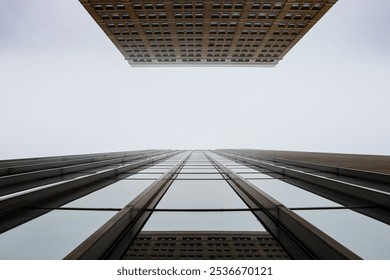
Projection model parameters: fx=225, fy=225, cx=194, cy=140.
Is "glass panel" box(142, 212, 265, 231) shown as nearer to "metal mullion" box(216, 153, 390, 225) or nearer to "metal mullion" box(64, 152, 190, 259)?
"metal mullion" box(64, 152, 190, 259)

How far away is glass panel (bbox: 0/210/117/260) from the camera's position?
13.1ft

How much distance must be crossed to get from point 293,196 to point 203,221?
11.2 ft

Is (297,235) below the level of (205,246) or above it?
above

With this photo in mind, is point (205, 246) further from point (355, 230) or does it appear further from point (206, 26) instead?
point (206, 26)

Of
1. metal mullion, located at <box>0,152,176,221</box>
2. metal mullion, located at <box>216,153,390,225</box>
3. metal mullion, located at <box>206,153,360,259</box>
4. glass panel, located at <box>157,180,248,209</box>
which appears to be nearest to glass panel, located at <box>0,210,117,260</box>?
metal mullion, located at <box>0,152,176,221</box>

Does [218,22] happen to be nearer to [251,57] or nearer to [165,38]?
[165,38]

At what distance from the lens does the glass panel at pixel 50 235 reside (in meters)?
4.00

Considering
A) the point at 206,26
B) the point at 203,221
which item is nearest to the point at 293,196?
the point at 203,221

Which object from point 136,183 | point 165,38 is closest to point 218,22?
point 165,38

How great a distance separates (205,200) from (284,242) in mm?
2898

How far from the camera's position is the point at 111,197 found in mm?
7043

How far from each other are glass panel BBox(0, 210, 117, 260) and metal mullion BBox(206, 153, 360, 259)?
3.87 m

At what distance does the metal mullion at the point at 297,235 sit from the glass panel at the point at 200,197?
81cm

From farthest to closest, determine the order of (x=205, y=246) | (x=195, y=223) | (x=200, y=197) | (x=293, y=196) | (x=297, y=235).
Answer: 1. (x=200, y=197)
2. (x=293, y=196)
3. (x=195, y=223)
4. (x=297, y=235)
5. (x=205, y=246)
